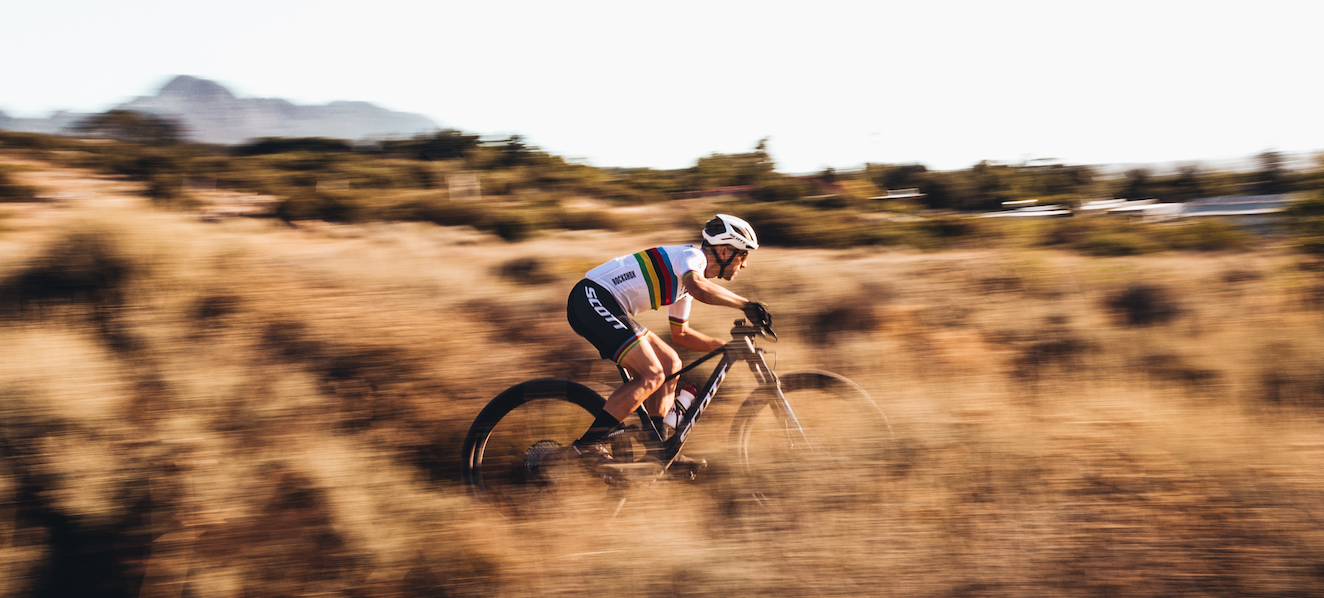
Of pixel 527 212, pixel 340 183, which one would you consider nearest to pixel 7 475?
pixel 527 212

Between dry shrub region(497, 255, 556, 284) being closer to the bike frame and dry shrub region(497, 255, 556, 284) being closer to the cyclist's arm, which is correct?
the bike frame

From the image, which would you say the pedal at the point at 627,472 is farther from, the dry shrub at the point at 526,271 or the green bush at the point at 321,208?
the green bush at the point at 321,208

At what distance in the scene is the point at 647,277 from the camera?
15.2 ft

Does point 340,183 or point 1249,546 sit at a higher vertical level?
point 340,183

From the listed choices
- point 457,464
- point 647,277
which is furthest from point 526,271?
point 647,277

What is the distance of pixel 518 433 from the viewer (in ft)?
15.0

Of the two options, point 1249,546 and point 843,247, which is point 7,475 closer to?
point 1249,546

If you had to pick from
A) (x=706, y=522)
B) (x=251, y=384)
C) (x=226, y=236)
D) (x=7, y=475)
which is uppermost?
(x=226, y=236)

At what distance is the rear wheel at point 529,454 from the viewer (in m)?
4.46

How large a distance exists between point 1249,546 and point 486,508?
403cm

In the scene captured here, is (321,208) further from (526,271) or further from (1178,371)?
(1178,371)

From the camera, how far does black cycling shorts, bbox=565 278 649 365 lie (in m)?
4.52

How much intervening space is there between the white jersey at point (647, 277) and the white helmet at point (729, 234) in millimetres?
128

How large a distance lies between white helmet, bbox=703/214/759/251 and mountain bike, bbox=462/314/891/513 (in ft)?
1.64
